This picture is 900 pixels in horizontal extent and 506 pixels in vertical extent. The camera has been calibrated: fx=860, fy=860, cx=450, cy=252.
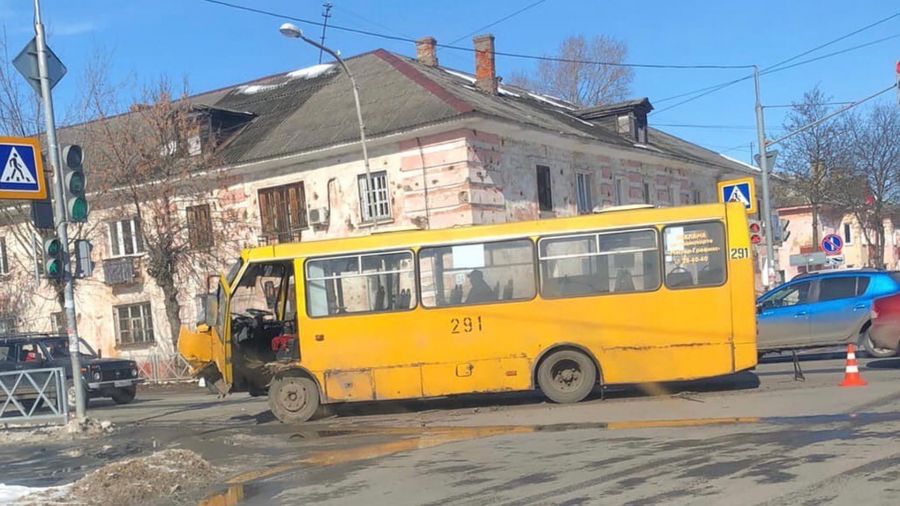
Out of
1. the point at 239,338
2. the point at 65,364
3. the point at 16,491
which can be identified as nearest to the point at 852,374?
the point at 239,338

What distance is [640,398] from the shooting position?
13578 mm

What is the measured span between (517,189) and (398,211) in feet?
12.1

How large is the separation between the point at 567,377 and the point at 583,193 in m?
16.8

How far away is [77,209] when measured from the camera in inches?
550

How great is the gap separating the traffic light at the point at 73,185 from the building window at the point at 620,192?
2077cm

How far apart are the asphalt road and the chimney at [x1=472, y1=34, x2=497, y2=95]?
694 inches

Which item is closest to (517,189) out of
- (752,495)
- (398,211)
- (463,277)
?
(398,211)

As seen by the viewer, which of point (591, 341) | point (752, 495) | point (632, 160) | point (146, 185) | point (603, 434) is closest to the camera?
point (752, 495)

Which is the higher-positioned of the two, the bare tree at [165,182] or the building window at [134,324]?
the bare tree at [165,182]

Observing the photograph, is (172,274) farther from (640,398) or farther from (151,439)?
(640,398)

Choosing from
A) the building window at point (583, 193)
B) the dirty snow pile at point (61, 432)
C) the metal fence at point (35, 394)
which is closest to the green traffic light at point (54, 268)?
the metal fence at point (35, 394)

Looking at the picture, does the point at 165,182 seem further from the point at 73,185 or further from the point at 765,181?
the point at 765,181

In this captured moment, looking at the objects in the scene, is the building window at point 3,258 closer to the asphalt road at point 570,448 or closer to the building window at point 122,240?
the building window at point 122,240

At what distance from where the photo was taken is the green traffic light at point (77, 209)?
13.9 m
